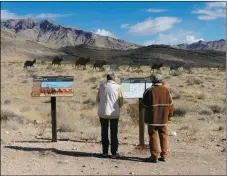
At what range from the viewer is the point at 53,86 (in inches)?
415

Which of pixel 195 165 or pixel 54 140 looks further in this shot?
pixel 54 140

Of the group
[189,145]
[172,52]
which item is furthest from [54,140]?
[172,52]

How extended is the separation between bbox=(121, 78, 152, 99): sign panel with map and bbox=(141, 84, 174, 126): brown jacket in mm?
1240

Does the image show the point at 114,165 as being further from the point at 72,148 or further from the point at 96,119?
the point at 96,119

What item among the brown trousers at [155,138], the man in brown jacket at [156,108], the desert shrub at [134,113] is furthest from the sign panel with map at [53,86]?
the desert shrub at [134,113]

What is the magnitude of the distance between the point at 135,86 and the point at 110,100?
1.26 meters

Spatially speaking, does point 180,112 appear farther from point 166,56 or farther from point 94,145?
point 166,56

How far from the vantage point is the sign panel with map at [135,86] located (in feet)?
33.1

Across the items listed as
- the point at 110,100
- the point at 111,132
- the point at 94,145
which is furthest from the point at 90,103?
the point at 110,100

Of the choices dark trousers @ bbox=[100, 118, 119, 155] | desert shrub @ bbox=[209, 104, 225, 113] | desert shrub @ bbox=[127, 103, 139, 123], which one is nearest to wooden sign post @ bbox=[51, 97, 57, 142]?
dark trousers @ bbox=[100, 118, 119, 155]

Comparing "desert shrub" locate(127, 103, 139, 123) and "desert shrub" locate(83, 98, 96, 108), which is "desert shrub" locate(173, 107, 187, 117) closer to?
"desert shrub" locate(127, 103, 139, 123)

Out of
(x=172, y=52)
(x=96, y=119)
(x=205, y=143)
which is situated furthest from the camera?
(x=172, y=52)

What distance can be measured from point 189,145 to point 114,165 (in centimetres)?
269

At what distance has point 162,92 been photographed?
28.9ft
